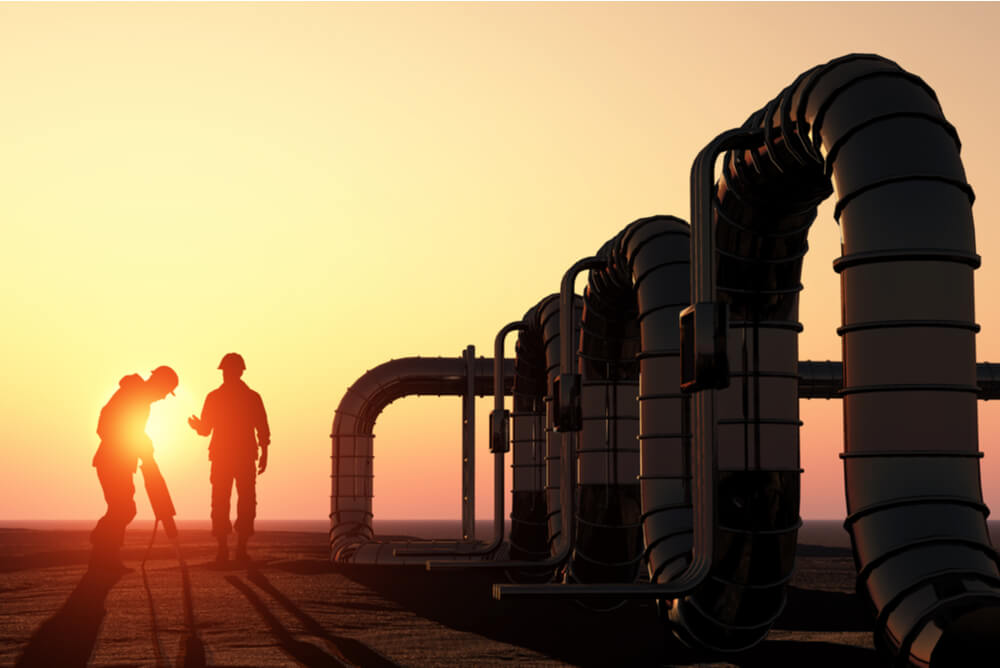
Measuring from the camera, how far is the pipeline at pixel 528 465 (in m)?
21.2

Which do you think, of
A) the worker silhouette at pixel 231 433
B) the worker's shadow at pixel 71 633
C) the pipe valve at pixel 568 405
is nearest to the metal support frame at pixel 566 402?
the pipe valve at pixel 568 405

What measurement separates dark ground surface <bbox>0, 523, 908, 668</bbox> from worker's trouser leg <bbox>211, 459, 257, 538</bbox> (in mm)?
850

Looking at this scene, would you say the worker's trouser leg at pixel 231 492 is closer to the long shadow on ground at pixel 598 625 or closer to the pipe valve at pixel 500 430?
the long shadow on ground at pixel 598 625

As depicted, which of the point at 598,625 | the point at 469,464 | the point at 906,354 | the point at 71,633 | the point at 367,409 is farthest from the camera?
the point at 367,409

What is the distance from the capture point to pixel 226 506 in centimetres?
1975

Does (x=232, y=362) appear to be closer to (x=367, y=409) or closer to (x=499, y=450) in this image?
(x=499, y=450)

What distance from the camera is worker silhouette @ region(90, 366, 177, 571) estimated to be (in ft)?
56.8

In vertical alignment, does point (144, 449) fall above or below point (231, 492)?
above

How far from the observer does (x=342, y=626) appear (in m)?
12.4

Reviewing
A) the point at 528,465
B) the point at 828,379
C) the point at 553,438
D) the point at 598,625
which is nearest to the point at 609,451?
the point at 598,625

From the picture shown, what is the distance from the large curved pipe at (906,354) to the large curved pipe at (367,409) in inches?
757

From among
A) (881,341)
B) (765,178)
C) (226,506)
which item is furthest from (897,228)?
(226,506)

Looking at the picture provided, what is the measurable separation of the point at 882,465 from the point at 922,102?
2140 millimetres

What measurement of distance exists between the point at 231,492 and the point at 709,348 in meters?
12.6
